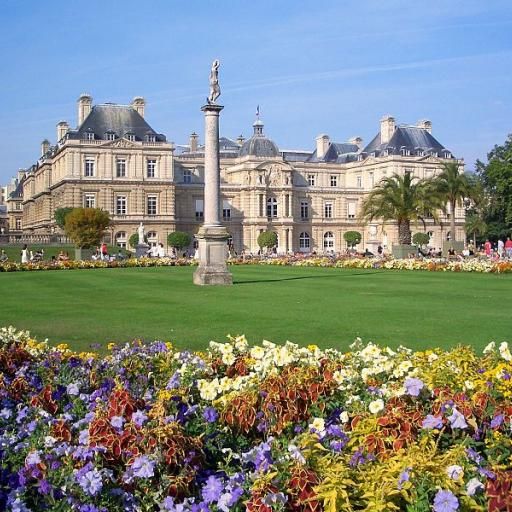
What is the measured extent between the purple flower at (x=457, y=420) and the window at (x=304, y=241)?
83.0 meters

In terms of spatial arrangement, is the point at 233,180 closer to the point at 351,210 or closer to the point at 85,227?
the point at 351,210

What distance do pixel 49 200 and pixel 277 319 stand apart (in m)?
75.1

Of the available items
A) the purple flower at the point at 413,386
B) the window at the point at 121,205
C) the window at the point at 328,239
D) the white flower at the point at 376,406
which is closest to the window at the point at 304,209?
the window at the point at 328,239

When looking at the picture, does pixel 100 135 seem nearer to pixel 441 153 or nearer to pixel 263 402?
pixel 441 153

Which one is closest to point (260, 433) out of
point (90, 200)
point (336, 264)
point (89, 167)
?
point (336, 264)

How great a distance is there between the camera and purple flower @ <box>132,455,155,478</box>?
4.28m

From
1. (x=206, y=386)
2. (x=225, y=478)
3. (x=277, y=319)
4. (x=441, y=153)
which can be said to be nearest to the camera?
(x=225, y=478)

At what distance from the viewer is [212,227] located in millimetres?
24781

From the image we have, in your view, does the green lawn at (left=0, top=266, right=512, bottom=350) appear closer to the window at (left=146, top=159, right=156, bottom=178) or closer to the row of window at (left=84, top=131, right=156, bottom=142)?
the row of window at (left=84, top=131, right=156, bottom=142)

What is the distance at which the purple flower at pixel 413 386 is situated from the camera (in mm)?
5781

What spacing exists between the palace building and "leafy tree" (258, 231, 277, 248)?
2.86m

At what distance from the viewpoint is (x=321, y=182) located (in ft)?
310

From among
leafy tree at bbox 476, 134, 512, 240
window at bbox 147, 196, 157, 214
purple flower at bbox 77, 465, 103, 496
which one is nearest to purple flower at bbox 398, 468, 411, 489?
purple flower at bbox 77, 465, 103, 496

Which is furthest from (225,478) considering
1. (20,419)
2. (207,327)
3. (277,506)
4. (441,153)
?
(441,153)
